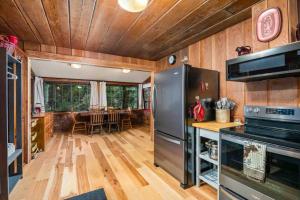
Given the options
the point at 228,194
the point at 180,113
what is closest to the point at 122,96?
the point at 180,113

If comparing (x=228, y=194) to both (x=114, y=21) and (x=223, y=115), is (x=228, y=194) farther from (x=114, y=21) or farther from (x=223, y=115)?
(x=114, y=21)

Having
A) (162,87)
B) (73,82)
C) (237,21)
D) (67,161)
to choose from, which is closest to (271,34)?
(237,21)

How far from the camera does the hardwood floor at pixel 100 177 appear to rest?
5.82ft

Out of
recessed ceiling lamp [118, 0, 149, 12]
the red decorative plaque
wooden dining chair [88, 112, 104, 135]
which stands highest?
recessed ceiling lamp [118, 0, 149, 12]

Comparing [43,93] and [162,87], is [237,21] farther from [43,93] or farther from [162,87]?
[43,93]

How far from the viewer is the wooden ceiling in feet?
5.24

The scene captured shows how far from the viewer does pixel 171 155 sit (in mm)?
2121

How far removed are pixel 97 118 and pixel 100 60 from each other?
227 cm

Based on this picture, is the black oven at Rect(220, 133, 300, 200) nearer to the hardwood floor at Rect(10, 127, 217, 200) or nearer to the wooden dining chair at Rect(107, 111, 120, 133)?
the hardwood floor at Rect(10, 127, 217, 200)

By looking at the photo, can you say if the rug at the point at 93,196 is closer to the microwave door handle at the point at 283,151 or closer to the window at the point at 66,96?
the microwave door handle at the point at 283,151

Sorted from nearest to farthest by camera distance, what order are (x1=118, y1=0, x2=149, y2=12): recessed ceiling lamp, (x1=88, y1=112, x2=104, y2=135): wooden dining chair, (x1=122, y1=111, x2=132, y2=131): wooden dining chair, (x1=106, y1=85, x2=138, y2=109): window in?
(x1=118, y1=0, x2=149, y2=12): recessed ceiling lamp
(x1=88, y1=112, x2=104, y2=135): wooden dining chair
(x1=122, y1=111, x2=132, y2=131): wooden dining chair
(x1=106, y1=85, x2=138, y2=109): window

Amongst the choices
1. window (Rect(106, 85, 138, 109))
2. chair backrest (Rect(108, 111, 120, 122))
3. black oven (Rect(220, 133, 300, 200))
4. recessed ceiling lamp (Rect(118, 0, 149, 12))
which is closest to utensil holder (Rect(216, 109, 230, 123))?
black oven (Rect(220, 133, 300, 200))

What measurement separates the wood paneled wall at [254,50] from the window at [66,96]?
4686mm

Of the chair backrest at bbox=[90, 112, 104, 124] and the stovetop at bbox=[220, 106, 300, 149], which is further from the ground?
the stovetop at bbox=[220, 106, 300, 149]
